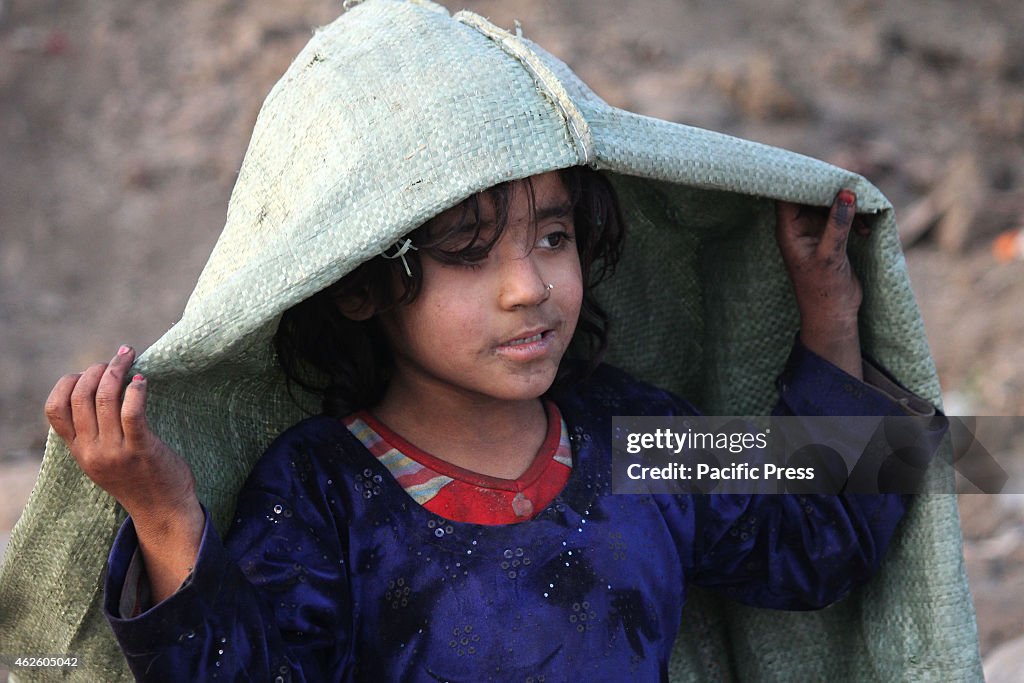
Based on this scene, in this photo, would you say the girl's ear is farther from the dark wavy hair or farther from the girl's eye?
the girl's eye

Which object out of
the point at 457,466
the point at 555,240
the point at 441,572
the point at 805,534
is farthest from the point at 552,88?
the point at 805,534

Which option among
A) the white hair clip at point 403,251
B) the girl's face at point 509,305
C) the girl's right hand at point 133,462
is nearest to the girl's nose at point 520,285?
the girl's face at point 509,305

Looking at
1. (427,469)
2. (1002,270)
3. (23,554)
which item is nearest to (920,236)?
(1002,270)

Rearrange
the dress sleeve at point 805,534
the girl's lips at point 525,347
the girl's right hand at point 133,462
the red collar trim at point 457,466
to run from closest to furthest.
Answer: the girl's right hand at point 133,462 → the girl's lips at point 525,347 → the red collar trim at point 457,466 → the dress sleeve at point 805,534

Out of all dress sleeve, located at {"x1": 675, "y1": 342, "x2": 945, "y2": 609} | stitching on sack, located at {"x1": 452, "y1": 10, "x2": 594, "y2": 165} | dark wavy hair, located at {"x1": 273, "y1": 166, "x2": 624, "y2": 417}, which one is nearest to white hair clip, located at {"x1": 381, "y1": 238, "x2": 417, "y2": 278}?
dark wavy hair, located at {"x1": 273, "y1": 166, "x2": 624, "y2": 417}

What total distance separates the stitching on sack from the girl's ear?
0.34 metres

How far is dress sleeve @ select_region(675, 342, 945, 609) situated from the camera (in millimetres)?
1802

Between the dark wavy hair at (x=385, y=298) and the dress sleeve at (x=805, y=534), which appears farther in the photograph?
the dress sleeve at (x=805, y=534)

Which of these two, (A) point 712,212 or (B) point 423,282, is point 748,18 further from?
(B) point 423,282

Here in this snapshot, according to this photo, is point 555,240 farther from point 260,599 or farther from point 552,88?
point 260,599

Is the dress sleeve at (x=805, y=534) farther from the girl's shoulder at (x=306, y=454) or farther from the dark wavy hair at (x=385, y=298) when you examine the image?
the girl's shoulder at (x=306, y=454)

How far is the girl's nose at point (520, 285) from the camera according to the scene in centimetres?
149

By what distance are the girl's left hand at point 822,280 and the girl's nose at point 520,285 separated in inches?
20.1

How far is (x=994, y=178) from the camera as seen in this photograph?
4.88 m
